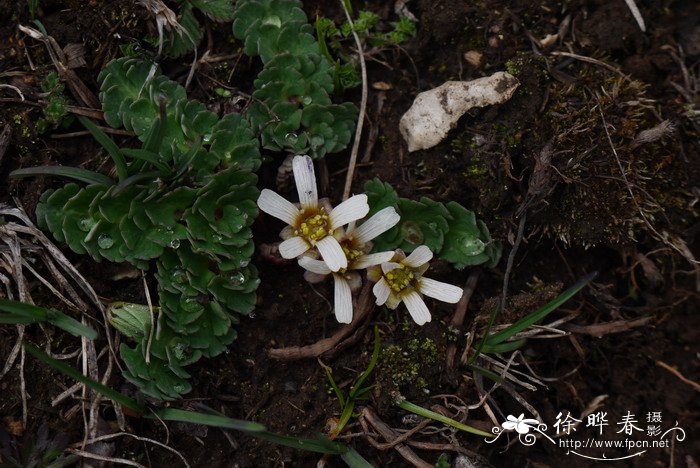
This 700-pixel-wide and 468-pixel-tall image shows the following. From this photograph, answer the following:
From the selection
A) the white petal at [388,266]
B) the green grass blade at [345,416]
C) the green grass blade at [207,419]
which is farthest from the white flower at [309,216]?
the green grass blade at [207,419]

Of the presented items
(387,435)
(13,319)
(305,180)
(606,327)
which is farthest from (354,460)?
(13,319)

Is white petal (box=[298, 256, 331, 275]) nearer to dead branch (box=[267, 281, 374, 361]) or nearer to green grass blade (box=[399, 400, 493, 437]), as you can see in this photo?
dead branch (box=[267, 281, 374, 361])

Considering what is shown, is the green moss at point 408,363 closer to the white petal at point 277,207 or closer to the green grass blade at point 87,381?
the white petal at point 277,207

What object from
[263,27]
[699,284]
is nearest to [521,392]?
[699,284]

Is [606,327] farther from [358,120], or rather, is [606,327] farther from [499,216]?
[358,120]

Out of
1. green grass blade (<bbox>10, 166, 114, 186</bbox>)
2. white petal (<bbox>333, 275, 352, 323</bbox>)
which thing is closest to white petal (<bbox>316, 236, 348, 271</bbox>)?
white petal (<bbox>333, 275, 352, 323</bbox>)

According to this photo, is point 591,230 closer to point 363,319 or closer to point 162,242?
point 363,319
